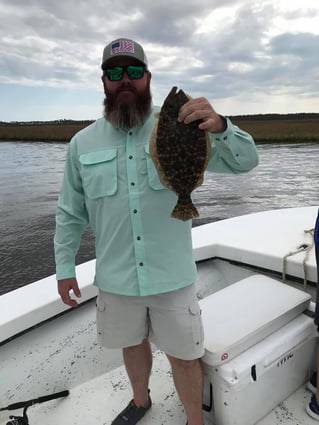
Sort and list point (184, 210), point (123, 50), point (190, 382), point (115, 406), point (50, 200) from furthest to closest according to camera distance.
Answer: point (50, 200)
point (115, 406)
point (190, 382)
point (123, 50)
point (184, 210)

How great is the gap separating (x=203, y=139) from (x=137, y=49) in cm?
71

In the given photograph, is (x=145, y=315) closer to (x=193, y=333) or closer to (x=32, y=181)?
(x=193, y=333)

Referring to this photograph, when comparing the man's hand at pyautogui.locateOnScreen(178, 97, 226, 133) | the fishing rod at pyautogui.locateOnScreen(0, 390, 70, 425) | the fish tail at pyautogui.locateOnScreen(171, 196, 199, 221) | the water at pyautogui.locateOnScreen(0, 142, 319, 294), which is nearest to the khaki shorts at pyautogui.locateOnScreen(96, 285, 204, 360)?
the fish tail at pyautogui.locateOnScreen(171, 196, 199, 221)

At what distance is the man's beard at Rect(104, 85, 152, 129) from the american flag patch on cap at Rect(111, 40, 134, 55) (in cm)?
19

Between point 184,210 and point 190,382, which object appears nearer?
point 184,210

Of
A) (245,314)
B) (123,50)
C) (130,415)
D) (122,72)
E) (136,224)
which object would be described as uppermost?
(123,50)

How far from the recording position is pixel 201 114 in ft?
5.73

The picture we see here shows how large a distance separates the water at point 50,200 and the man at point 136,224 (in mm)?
6624

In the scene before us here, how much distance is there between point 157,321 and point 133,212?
0.65 m

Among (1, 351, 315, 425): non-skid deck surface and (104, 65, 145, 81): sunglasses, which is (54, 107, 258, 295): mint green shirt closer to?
(104, 65, 145, 81): sunglasses

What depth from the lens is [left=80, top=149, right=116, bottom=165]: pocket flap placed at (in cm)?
221

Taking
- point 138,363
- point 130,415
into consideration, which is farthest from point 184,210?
point 130,415

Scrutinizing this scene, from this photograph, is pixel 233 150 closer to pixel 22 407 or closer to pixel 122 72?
pixel 122 72

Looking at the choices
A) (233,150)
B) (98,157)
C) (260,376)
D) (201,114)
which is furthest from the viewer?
(260,376)
